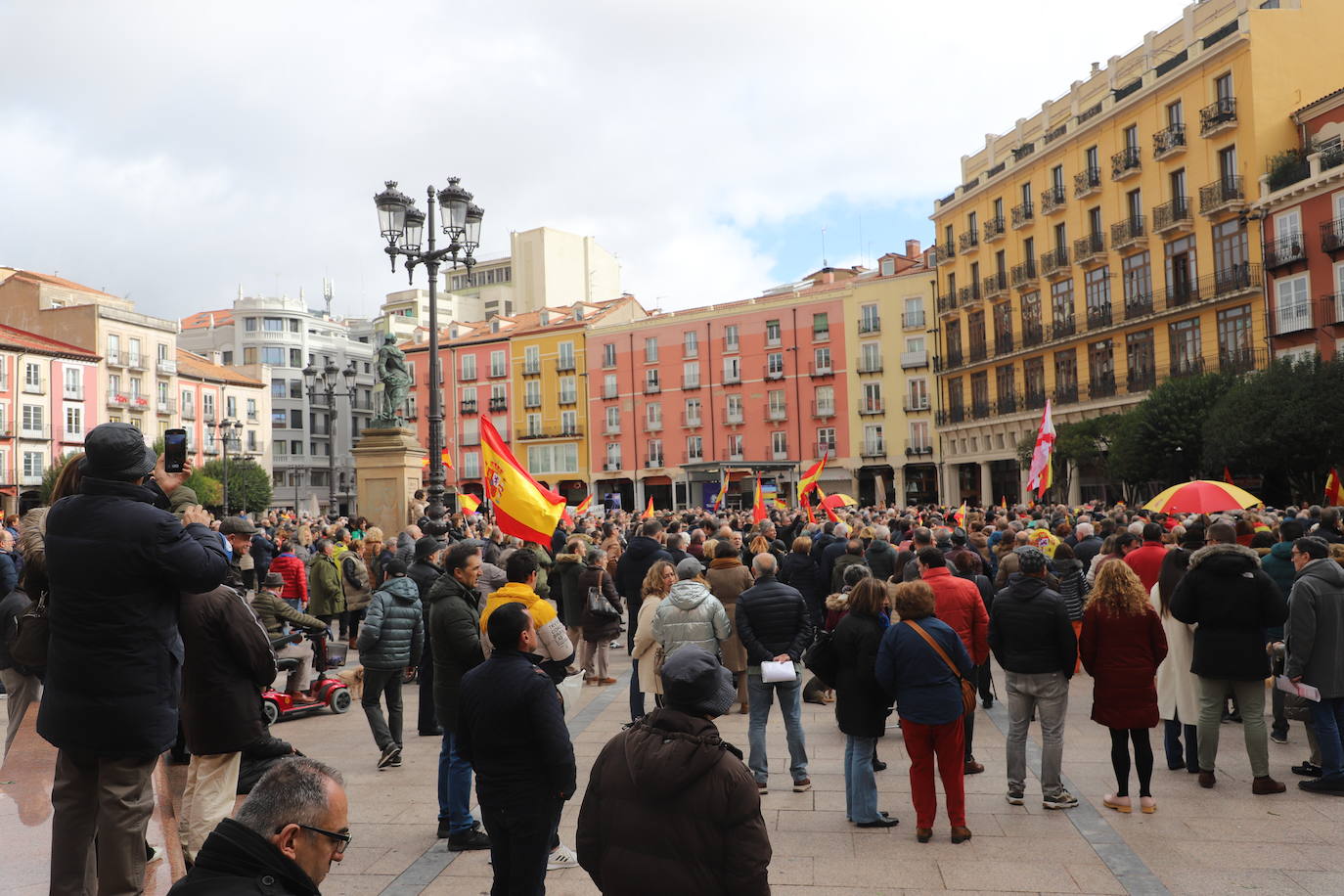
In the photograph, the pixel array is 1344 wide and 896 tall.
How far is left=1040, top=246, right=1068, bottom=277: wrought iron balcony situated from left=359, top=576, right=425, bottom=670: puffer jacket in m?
41.8

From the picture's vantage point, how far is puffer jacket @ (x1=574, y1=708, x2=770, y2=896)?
10.8 feet

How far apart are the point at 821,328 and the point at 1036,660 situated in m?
53.6

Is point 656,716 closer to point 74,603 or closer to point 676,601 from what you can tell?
point 74,603

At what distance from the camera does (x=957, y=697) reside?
20.4ft

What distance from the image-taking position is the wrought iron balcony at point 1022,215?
46156 millimetres

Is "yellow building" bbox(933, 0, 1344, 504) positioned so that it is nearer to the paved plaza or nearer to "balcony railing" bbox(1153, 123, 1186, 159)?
"balcony railing" bbox(1153, 123, 1186, 159)

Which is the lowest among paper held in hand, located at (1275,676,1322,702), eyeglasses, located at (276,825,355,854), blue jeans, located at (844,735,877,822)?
blue jeans, located at (844,735,877,822)

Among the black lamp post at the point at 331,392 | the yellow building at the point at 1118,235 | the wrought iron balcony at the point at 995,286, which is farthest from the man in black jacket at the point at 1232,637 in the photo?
the wrought iron balcony at the point at 995,286

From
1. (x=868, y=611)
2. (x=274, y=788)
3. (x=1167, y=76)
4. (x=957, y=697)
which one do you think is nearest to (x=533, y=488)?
(x=868, y=611)

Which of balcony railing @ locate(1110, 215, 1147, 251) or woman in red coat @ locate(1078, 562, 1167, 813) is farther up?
balcony railing @ locate(1110, 215, 1147, 251)

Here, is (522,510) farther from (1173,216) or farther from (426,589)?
(1173,216)

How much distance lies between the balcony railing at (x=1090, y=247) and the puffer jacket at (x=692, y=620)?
1550 inches

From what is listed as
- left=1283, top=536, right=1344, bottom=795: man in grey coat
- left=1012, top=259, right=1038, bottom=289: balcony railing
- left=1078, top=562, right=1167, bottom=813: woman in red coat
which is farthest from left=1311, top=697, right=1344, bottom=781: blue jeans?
left=1012, top=259, right=1038, bottom=289: balcony railing

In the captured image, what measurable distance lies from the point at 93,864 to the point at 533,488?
6.82 metres
